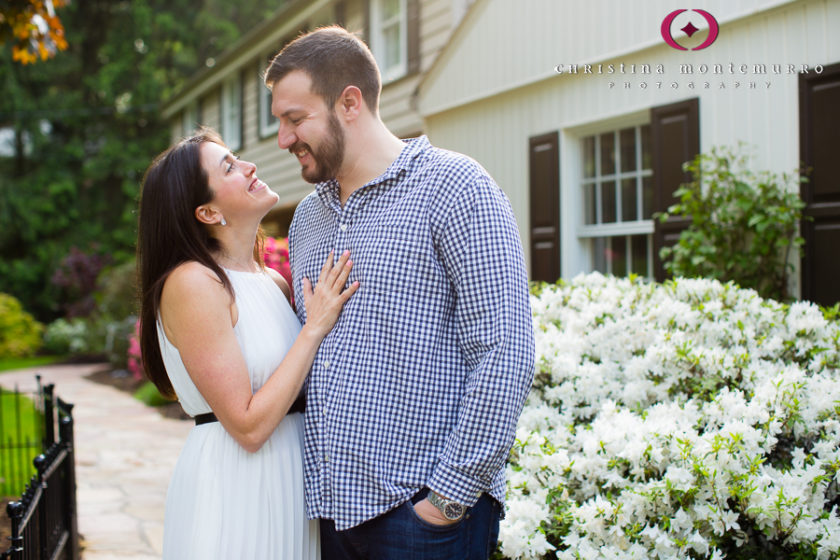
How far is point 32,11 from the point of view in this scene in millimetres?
5168

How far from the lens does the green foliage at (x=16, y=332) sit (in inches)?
706

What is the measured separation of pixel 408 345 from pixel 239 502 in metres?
0.68

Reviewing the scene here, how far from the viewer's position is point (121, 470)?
673cm

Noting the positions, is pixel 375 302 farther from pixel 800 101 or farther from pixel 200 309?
pixel 800 101

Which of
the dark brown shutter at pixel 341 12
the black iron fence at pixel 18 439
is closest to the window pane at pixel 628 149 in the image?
the black iron fence at pixel 18 439

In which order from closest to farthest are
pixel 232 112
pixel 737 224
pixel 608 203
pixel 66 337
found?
1. pixel 737 224
2. pixel 608 203
3. pixel 232 112
4. pixel 66 337

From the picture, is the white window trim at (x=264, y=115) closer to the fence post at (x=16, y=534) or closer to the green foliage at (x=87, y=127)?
the green foliage at (x=87, y=127)

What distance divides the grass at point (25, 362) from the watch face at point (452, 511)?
51.7 ft

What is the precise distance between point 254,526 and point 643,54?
5.32m

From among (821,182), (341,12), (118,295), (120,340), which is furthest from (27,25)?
(118,295)

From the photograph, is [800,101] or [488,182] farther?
[800,101]

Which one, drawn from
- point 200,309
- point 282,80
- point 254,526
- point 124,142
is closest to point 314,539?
point 254,526

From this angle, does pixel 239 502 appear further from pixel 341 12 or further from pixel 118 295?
pixel 118 295

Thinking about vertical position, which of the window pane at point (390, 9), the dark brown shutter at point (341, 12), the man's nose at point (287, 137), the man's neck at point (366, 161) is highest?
the dark brown shutter at point (341, 12)
